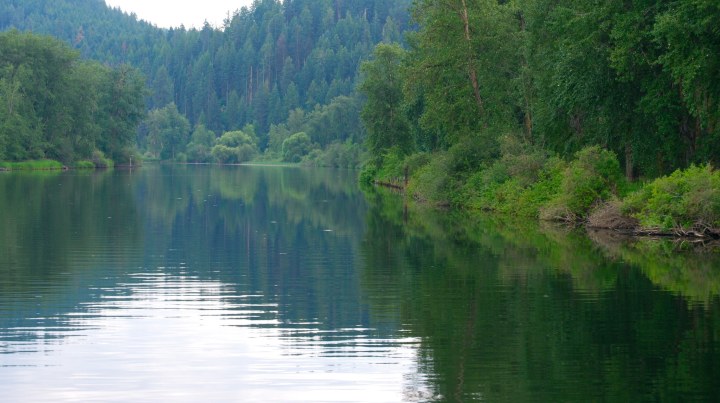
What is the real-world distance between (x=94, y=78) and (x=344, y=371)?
142 m

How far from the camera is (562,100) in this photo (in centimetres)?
4353

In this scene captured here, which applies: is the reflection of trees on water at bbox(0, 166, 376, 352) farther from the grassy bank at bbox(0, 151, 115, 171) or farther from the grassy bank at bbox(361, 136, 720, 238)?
the grassy bank at bbox(0, 151, 115, 171)

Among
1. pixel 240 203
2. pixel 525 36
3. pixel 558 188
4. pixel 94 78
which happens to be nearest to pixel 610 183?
pixel 558 188

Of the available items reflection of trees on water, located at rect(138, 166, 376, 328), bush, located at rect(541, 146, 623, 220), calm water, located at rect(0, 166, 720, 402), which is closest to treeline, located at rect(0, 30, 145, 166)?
reflection of trees on water, located at rect(138, 166, 376, 328)

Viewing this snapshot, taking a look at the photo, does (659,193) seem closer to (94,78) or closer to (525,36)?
(525,36)

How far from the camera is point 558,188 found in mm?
46281

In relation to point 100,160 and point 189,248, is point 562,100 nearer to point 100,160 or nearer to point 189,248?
point 189,248

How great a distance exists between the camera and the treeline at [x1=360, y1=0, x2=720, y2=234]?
1449 inches

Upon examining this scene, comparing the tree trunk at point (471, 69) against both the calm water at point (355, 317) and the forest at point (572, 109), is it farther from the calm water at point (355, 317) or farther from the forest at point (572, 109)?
the calm water at point (355, 317)

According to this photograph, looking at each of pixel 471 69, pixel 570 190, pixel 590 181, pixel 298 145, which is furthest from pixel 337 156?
pixel 590 181

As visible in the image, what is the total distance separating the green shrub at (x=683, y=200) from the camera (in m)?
34.8

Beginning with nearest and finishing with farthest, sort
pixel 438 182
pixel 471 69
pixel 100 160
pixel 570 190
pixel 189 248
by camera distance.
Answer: pixel 189 248 < pixel 570 190 < pixel 471 69 < pixel 438 182 < pixel 100 160

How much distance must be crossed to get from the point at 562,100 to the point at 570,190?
3598 millimetres

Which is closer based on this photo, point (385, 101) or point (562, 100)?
point (562, 100)
